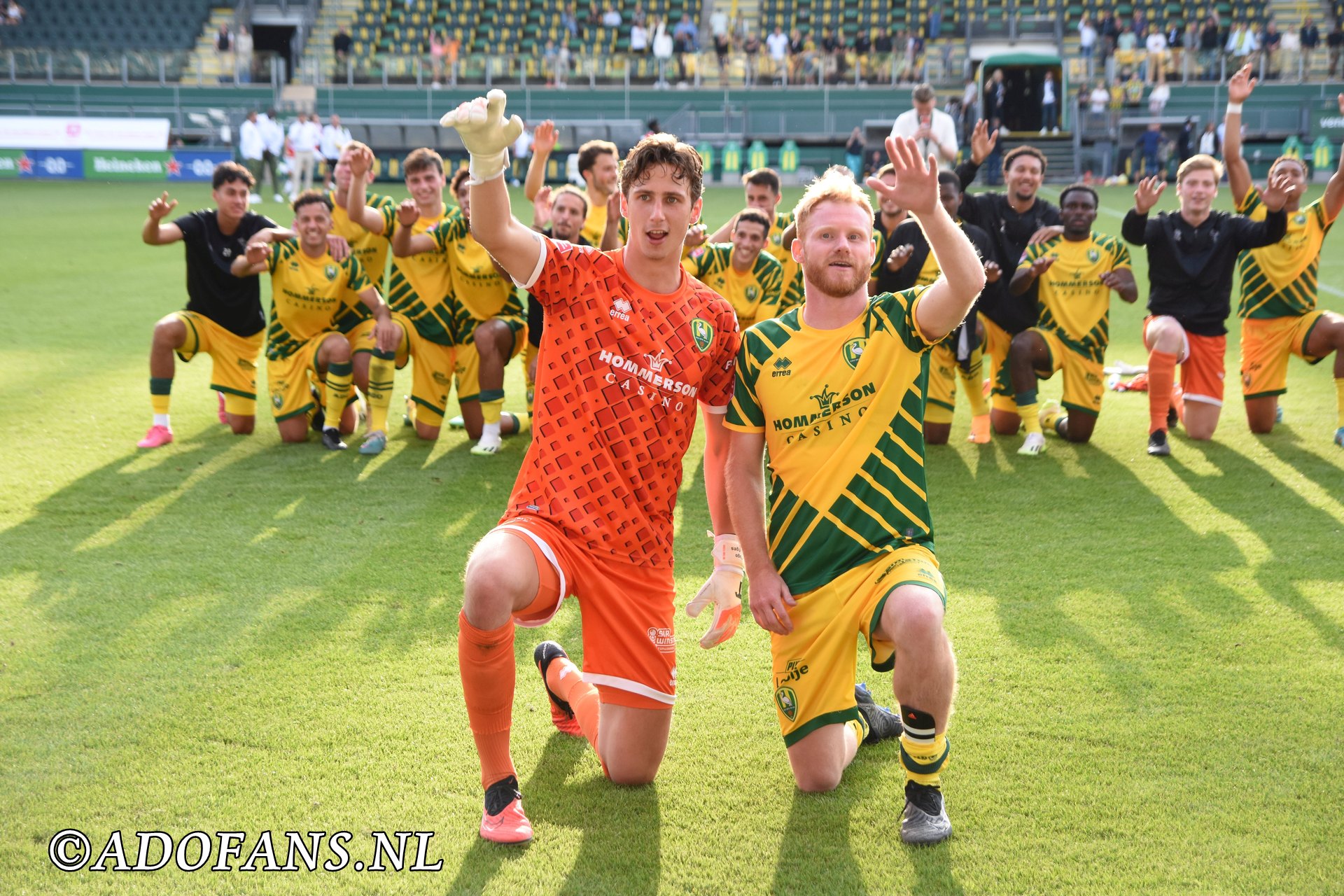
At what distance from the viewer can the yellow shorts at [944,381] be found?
8587 mm

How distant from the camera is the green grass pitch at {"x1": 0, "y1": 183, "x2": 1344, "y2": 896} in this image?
355 centimetres

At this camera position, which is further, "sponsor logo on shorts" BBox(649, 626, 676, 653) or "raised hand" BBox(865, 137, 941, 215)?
"sponsor logo on shorts" BBox(649, 626, 676, 653)

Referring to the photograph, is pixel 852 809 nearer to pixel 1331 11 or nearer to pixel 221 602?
pixel 221 602

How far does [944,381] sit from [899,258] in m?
1.26

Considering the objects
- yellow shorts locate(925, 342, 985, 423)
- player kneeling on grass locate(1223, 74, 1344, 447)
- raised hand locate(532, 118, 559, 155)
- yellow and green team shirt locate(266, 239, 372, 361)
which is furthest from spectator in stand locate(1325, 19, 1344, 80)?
raised hand locate(532, 118, 559, 155)

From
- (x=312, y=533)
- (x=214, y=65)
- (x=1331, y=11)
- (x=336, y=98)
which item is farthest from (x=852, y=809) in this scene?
(x=1331, y=11)

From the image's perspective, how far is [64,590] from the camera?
→ 565 centimetres

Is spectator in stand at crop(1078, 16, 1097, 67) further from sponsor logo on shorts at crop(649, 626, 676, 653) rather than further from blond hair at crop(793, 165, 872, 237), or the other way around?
sponsor logo on shorts at crop(649, 626, 676, 653)

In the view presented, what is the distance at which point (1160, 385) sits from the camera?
8391 mm

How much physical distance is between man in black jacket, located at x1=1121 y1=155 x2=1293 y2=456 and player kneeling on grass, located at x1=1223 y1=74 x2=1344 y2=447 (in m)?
0.27

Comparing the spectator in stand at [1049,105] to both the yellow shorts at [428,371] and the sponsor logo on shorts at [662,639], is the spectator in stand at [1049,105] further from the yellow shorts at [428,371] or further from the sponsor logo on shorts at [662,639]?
the sponsor logo on shorts at [662,639]

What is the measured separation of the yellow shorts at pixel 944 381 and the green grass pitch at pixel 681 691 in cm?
48

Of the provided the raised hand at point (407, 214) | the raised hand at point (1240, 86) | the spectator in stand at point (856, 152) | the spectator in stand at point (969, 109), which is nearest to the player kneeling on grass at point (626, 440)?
the raised hand at point (407, 214)

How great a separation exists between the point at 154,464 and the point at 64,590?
2500 millimetres
